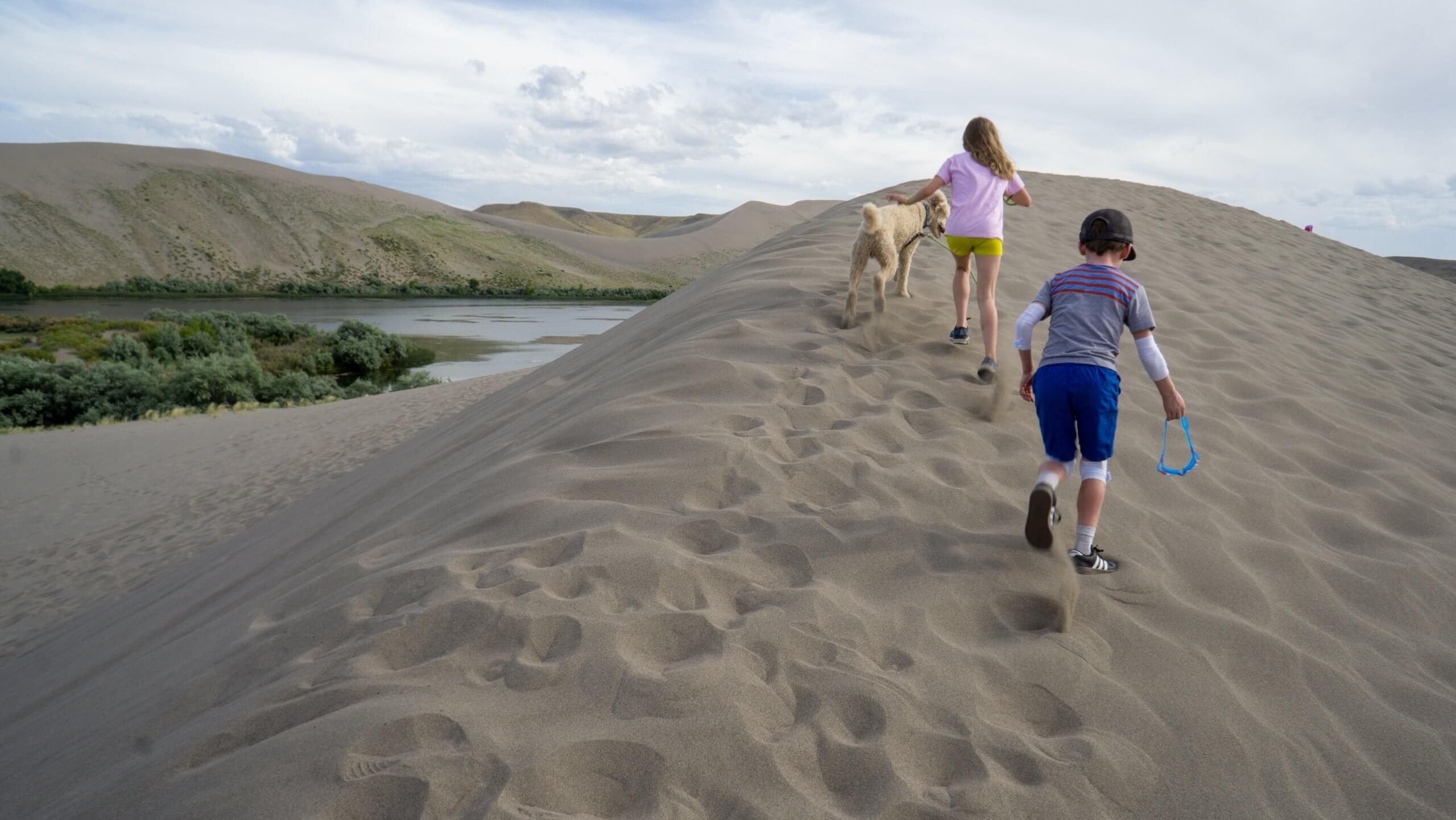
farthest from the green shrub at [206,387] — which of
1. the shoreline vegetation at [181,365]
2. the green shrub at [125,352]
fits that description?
the green shrub at [125,352]

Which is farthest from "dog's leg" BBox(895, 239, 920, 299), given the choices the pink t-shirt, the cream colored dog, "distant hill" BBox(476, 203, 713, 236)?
"distant hill" BBox(476, 203, 713, 236)

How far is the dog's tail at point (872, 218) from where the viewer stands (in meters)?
5.09

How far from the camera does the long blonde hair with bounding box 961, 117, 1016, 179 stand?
4551 mm

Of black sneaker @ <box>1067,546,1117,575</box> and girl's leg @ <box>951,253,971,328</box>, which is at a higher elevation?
girl's leg @ <box>951,253,971,328</box>

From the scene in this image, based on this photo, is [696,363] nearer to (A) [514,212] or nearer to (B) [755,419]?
(B) [755,419]

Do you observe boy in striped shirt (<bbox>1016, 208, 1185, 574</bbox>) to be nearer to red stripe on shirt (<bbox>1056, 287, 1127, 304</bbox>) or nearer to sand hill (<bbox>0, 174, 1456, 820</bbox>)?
red stripe on shirt (<bbox>1056, 287, 1127, 304</bbox>)

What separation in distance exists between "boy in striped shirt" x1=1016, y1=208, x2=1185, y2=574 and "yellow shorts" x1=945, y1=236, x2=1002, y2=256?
5.45ft

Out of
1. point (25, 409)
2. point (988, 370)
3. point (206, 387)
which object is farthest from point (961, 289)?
point (25, 409)

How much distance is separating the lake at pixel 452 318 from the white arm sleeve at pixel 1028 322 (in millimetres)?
18977

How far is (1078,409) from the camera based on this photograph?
283cm

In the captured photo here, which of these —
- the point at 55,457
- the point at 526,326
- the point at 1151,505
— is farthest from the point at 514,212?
the point at 1151,505

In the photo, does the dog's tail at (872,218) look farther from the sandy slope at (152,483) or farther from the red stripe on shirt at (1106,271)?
the sandy slope at (152,483)

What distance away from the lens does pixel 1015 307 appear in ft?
21.6

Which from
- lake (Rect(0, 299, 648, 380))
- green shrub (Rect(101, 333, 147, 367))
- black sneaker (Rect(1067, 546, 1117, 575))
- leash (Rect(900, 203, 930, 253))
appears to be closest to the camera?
black sneaker (Rect(1067, 546, 1117, 575))
